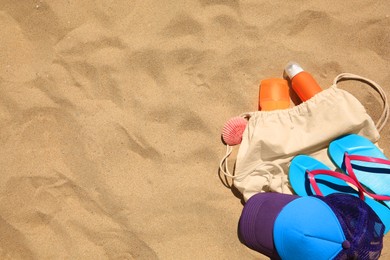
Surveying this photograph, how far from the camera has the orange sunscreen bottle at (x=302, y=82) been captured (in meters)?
1.65

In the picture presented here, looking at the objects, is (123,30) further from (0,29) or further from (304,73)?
(304,73)

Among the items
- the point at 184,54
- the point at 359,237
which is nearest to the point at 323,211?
the point at 359,237

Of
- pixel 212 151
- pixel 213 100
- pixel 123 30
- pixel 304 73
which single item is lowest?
pixel 212 151

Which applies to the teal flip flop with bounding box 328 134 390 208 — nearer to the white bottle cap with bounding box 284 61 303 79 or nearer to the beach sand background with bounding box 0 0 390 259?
the beach sand background with bounding box 0 0 390 259

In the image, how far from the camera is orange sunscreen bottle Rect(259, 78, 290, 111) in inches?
65.9

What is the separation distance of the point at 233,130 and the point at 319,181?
1.20 feet

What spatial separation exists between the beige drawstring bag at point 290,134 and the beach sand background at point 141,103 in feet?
0.32

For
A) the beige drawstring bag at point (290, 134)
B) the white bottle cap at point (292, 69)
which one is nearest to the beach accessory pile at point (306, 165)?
the beige drawstring bag at point (290, 134)

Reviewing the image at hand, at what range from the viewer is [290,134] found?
1638mm

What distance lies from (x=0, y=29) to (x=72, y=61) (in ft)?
1.11

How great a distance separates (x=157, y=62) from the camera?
176 centimetres

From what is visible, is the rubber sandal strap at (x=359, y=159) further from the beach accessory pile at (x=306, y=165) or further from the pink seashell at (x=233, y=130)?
the pink seashell at (x=233, y=130)

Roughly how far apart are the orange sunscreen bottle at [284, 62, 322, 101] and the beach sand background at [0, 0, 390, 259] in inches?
3.2

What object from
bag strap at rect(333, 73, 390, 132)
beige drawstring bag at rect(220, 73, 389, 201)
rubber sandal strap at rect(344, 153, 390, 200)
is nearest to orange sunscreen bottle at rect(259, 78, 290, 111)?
beige drawstring bag at rect(220, 73, 389, 201)
